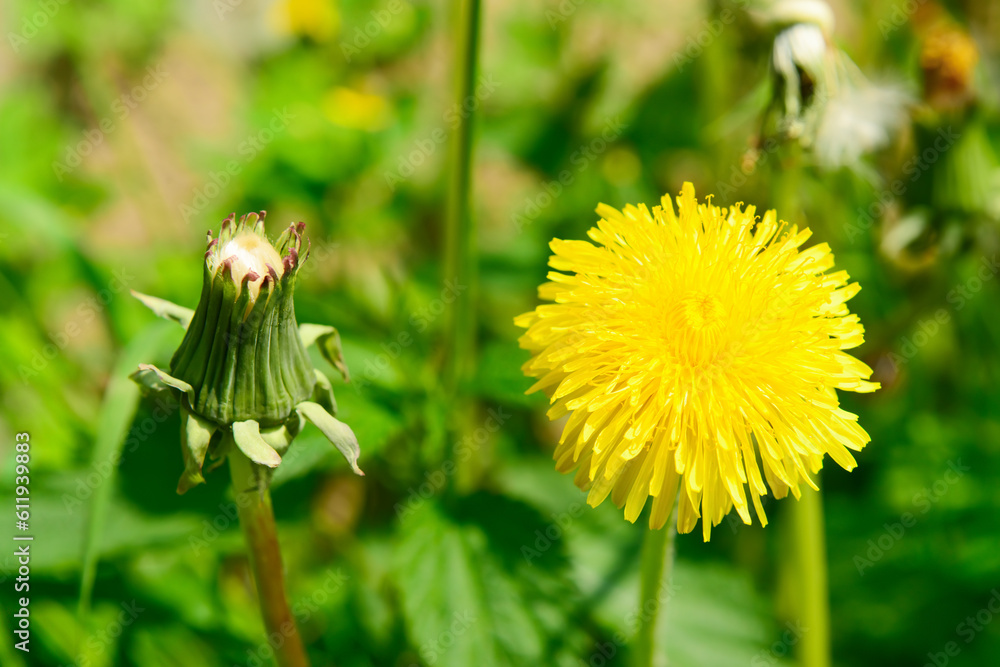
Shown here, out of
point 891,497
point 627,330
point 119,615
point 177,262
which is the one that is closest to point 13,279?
point 177,262

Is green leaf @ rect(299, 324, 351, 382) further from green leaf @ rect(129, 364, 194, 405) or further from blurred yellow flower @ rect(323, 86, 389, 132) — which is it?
blurred yellow flower @ rect(323, 86, 389, 132)

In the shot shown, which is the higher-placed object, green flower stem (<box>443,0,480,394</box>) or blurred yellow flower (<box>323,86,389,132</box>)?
blurred yellow flower (<box>323,86,389,132</box>)

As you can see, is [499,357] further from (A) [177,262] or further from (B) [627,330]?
(A) [177,262]
